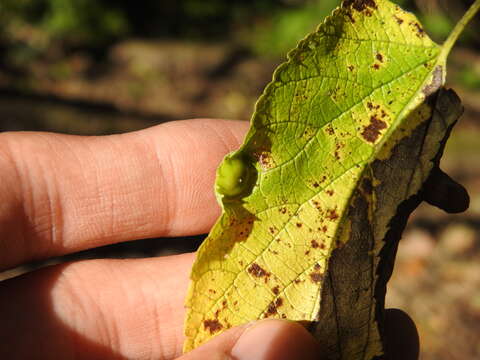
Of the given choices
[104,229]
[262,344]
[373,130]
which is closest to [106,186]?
[104,229]

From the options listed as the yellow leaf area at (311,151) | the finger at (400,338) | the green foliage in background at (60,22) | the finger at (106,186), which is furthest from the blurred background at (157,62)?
the yellow leaf area at (311,151)

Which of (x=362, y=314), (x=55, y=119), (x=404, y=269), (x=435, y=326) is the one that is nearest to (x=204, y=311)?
(x=362, y=314)

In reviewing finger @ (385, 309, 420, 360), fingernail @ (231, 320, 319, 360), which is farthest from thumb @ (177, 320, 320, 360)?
finger @ (385, 309, 420, 360)

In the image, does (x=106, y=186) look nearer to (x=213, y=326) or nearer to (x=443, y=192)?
(x=213, y=326)

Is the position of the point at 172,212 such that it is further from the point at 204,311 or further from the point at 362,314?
the point at 362,314

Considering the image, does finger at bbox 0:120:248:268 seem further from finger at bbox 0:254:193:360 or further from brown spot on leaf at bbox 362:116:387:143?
brown spot on leaf at bbox 362:116:387:143

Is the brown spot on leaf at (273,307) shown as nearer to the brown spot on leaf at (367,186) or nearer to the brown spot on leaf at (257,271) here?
the brown spot on leaf at (257,271)
